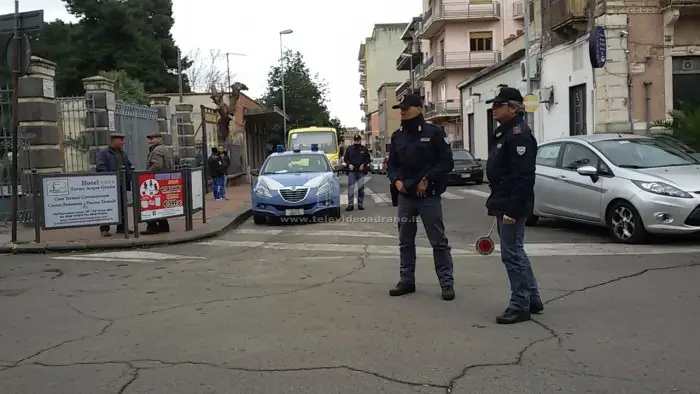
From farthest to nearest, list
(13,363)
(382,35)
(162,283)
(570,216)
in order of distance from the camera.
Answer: (382,35) < (570,216) < (162,283) < (13,363)

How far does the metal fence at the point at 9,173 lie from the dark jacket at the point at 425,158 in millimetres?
9306

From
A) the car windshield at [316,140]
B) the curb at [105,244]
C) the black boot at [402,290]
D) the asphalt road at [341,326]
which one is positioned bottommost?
the asphalt road at [341,326]

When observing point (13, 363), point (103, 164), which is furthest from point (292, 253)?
point (13, 363)

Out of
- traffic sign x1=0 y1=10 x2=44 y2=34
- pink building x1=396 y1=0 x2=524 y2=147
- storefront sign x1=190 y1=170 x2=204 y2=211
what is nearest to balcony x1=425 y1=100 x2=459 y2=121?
pink building x1=396 y1=0 x2=524 y2=147

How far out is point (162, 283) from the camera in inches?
305

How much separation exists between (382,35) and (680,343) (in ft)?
315

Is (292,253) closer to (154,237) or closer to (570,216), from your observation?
(154,237)

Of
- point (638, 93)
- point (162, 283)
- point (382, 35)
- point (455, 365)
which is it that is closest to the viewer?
point (455, 365)

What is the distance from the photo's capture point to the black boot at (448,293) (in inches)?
253

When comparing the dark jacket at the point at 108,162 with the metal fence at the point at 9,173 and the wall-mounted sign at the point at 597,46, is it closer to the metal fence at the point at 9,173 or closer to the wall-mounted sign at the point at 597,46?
the metal fence at the point at 9,173

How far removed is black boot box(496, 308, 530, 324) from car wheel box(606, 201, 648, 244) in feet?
14.8

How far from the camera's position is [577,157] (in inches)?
424

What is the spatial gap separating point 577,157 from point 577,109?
13.5 m

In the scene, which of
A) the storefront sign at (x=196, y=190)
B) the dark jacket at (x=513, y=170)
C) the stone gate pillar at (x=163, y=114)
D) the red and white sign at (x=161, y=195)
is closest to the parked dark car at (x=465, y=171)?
the stone gate pillar at (x=163, y=114)
